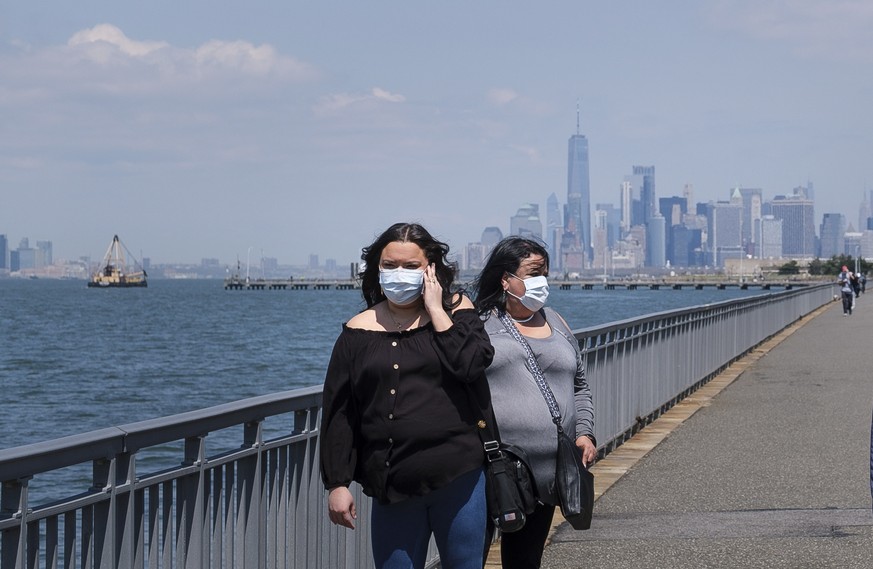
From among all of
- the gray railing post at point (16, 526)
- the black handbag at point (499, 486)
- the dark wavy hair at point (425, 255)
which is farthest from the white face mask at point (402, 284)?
the gray railing post at point (16, 526)

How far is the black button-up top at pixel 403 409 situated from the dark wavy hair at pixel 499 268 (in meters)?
0.79

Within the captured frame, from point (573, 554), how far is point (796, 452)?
4.36 meters

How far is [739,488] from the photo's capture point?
916 centimetres

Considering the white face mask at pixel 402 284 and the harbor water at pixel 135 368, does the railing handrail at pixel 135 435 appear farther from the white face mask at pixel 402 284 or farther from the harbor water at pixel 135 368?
the harbor water at pixel 135 368

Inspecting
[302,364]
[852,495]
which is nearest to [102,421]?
[302,364]

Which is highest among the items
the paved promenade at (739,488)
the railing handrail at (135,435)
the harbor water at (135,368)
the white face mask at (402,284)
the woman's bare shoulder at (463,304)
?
the white face mask at (402,284)

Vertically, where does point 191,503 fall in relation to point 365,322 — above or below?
below

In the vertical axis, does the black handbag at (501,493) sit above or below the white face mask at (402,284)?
below

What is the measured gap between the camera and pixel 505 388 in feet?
15.3

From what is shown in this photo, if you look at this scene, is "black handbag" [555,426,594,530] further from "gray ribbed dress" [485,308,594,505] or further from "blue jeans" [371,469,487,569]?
"blue jeans" [371,469,487,569]

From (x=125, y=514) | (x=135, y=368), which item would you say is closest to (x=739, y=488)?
(x=125, y=514)

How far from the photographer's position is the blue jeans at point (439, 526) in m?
4.13

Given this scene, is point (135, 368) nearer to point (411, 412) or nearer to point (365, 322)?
point (365, 322)

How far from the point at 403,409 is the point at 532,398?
78cm
